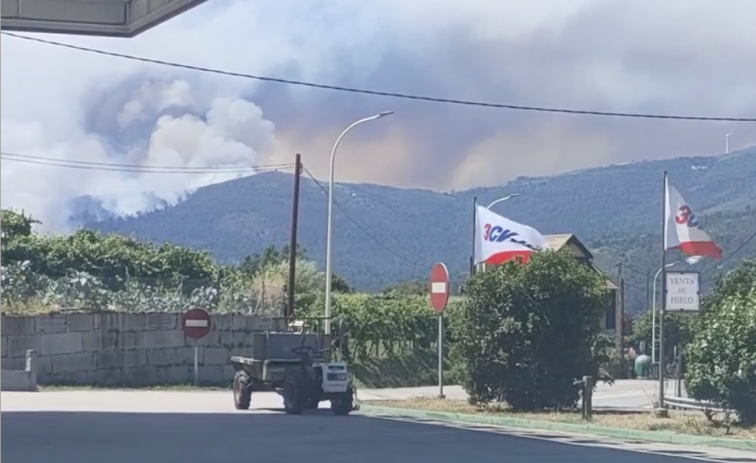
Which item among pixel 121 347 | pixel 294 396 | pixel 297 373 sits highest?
pixel 121 347

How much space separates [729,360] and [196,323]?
19.6 m

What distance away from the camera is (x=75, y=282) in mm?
40250

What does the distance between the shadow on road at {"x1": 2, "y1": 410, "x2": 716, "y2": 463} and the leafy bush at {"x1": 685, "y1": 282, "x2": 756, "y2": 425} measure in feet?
13.0

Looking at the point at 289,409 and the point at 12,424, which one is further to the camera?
the point at 289,409

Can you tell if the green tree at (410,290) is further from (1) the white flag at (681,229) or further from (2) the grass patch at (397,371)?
(1) the white flag at (681,229)

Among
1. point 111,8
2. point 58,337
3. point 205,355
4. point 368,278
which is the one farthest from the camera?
point 368,278

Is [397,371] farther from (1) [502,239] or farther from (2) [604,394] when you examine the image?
(1) [502,239]

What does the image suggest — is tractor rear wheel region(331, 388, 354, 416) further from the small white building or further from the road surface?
the small white building

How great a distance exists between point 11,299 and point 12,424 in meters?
17.9

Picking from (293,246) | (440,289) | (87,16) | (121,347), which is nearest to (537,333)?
(440,289)

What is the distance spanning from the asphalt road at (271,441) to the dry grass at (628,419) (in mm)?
1714

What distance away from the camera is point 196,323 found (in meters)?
39.4

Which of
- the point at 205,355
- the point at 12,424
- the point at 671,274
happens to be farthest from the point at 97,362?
the point at 671,274

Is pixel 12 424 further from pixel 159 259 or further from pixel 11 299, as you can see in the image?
pixel 159 259
